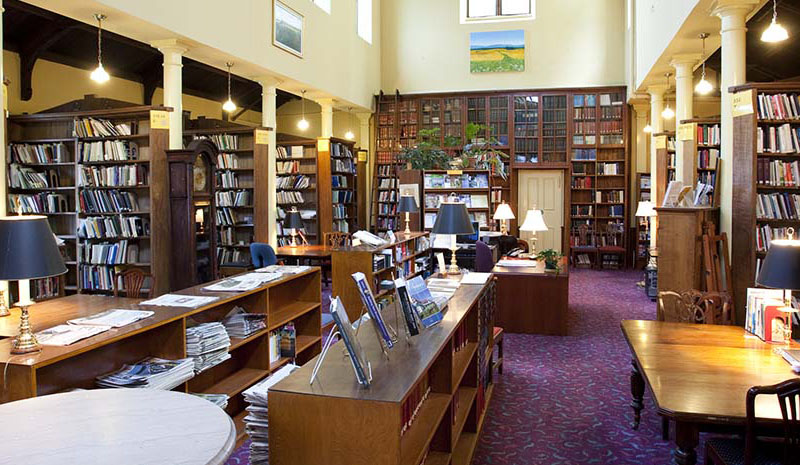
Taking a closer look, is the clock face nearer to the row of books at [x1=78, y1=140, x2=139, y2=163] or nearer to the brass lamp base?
the row of books at [x1=78, y1=140, x2=139, y2=163]

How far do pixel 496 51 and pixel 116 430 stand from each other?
1306cm

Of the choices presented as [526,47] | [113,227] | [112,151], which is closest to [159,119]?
[112,151]

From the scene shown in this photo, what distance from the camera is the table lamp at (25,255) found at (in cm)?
260

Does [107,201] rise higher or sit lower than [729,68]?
lower

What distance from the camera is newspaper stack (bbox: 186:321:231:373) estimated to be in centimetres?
355

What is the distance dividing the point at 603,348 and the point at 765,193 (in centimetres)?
218

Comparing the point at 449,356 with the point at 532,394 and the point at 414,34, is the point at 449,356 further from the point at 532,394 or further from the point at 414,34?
the point at 414,34

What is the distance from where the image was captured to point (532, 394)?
15.9 ft

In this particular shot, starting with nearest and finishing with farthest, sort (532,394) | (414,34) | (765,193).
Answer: (532,394), (765,193), (414,34)

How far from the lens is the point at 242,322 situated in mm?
4164

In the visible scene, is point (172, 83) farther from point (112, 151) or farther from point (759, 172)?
point (759, 172)

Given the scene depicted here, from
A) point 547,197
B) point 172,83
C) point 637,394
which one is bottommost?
point 637,394

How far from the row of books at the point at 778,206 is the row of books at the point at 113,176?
6.85 m

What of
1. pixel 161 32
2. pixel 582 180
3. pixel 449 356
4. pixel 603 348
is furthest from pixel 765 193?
pixel 582 180
